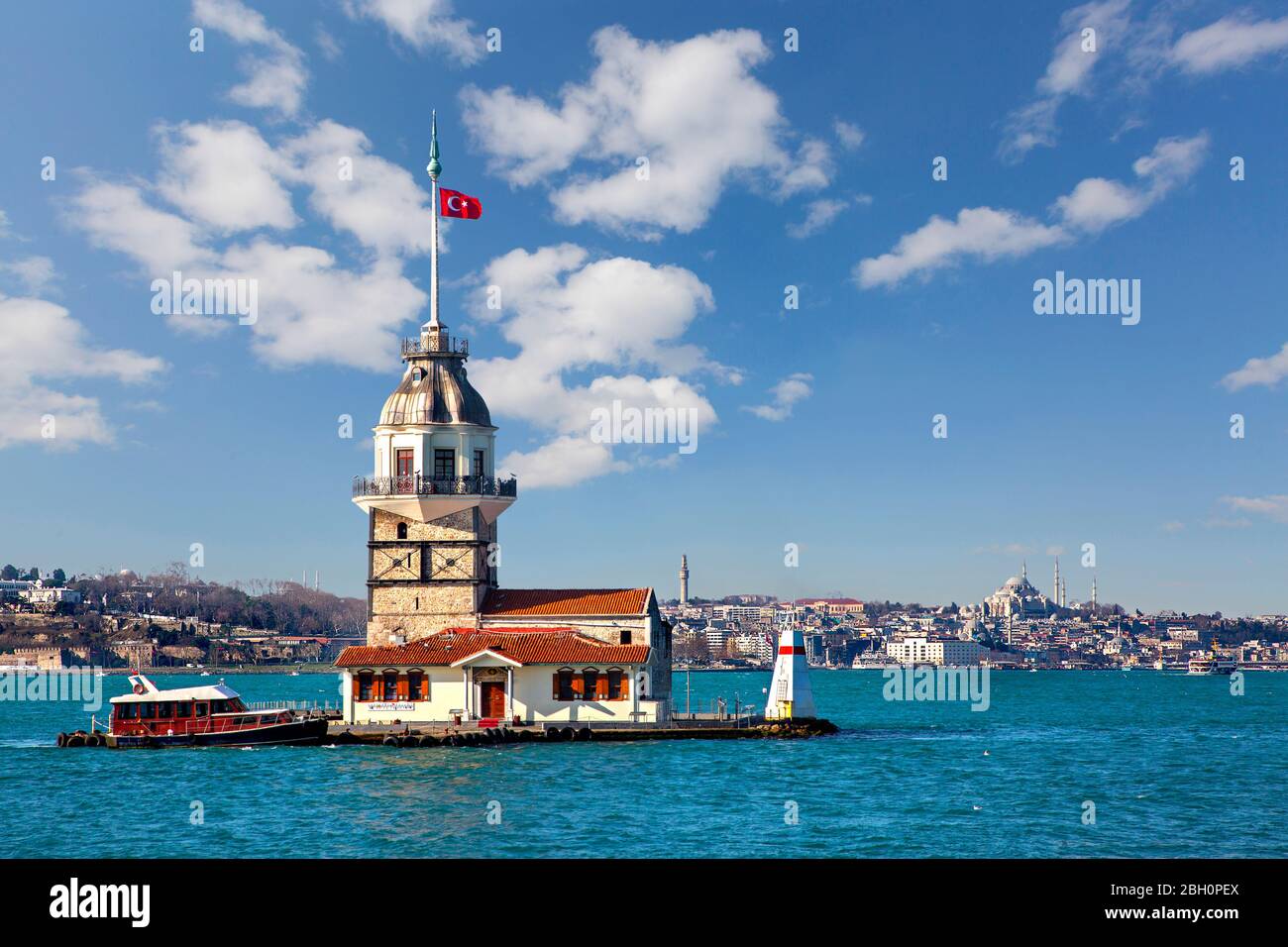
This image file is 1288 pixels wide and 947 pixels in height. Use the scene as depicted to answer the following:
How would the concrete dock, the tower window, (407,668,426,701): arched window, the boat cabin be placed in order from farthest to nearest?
the tower window
the boat cabin
(407,668,426,701): arched window
the concrete dock

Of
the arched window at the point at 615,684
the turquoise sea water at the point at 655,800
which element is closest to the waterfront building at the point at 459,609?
the arched window at the point at 615,684

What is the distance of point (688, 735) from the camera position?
52188mm

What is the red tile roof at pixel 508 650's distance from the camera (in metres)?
52.7

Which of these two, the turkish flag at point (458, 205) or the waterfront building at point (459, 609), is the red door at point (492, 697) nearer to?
the waterfront building at point (459, 609)

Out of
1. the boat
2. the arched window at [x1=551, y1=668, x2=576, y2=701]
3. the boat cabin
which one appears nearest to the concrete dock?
the arched window at [x1=551, y1=668, x2=576, y2=701]

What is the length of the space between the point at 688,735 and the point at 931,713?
53.4 m

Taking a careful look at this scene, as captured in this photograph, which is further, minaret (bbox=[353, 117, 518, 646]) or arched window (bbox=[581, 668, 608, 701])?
minaret (bbox=[353, 117, 518, 646])

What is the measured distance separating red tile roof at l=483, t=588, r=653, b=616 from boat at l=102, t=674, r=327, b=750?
31.6 ft

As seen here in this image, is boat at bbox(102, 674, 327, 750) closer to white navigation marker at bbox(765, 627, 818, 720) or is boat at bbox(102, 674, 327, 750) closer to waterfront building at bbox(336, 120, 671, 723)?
waterfront building at bbox(336, 120, 671, 723)

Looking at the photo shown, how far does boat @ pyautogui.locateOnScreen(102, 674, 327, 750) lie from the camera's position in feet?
174
